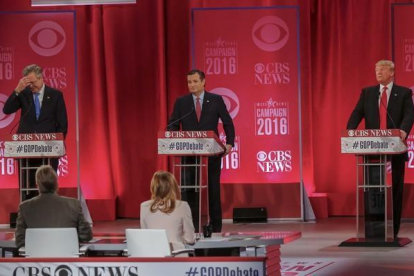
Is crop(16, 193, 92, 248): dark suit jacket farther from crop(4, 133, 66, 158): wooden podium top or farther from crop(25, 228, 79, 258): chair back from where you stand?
crop(4, 133, 66, 158): wooden podium top

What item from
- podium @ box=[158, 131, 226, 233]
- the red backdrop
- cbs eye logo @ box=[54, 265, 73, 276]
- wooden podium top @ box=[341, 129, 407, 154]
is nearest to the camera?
cbs eye logo @ box=[54, 265, 73, 276]

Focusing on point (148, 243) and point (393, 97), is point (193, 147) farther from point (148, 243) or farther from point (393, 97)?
point (148, 243)

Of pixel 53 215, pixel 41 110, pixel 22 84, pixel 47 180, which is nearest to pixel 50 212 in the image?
pixel 53 215

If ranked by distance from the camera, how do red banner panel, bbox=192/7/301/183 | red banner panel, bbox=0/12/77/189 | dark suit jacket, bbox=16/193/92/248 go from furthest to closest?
1. red banner panel, bbox=0/12/77/189
2. red banner panel, bbox=192/7/301/183
3. dark suit jacket, bbox=16/193/92/248

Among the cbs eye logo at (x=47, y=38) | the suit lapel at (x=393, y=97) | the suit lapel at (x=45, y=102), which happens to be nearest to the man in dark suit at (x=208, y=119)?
the suit lapel at (x=45, y=102)

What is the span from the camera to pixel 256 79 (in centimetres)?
1045

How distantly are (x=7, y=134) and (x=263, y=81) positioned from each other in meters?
2.87

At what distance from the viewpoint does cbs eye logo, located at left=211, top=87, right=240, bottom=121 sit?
34.2 ft

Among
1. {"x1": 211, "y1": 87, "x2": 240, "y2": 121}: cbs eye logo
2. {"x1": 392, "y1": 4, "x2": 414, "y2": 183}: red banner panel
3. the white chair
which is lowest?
the white chair

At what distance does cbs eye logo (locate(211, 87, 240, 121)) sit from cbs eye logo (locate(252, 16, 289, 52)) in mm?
605

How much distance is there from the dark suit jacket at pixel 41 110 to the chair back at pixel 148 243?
3.11 m

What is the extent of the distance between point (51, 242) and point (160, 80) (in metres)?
5.96

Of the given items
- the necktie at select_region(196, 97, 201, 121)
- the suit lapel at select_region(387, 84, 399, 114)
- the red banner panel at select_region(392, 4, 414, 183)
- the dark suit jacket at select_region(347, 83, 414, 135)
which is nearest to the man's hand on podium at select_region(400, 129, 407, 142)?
the dark suit jacket at select_region(347, 83, 414, 135)

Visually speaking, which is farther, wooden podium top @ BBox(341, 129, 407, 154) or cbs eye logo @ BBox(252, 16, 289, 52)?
cbs eye logo @ BBox(252, 16, 289, 52)
